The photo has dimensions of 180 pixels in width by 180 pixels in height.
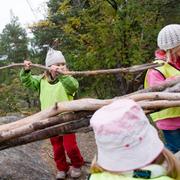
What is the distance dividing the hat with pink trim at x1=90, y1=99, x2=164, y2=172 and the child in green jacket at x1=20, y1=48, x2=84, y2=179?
278cm

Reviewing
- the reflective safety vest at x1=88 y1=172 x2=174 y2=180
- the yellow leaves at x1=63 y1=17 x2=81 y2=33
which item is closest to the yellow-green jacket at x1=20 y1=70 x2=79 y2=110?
the reflective safety vest at x1=88 y1=172 x2=174 y2=180

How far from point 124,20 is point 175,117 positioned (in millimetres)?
8004

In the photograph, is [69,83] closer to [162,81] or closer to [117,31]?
[162,81]

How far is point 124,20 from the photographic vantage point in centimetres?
1170

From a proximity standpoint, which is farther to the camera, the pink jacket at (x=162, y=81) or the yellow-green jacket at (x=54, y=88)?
the yellow-green jacket at (x=54, y=88)

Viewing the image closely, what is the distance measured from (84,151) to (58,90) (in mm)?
2333

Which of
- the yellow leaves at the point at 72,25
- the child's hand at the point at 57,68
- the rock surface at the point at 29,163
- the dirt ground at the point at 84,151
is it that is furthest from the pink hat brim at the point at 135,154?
the yellow leaves at the point at 72,25

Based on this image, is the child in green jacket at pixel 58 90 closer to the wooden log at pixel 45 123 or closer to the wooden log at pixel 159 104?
the wooden log at pixel 45 123

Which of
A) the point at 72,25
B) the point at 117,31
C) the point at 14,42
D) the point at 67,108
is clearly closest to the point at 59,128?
the point at 67,108

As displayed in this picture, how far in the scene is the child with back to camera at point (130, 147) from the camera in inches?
74.7

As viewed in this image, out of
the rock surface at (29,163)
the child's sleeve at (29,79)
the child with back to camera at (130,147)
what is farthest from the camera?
the rock surface at (29,163)

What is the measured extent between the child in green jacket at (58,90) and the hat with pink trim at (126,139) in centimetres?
278

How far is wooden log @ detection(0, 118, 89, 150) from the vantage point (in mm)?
3709

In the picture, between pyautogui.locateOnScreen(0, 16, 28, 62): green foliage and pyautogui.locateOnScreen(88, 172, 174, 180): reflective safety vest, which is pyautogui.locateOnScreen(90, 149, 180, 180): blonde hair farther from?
pyautogui.locateOnScreen(0, 16, 28, 62): green foliage
